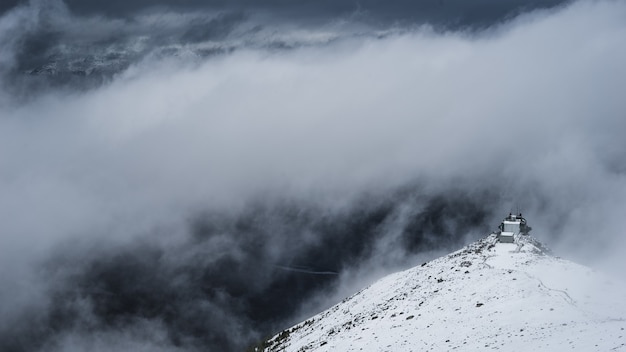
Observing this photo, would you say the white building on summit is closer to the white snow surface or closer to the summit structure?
the summit structure

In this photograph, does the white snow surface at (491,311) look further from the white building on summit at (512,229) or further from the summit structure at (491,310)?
the white building on summit at (512,229)

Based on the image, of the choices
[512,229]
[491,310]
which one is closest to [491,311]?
[491,310]

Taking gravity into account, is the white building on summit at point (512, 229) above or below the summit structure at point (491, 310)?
above

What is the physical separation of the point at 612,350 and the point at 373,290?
51.2 meters

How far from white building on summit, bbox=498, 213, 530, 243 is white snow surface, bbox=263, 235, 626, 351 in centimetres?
152

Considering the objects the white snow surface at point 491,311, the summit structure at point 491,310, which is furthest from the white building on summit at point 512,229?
the white snow surface at point 491,311

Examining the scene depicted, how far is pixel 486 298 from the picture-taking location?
59719 mm

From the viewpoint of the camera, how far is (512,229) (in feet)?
279

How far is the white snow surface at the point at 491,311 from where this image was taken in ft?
157

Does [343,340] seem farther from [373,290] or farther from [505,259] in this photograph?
[373,290]

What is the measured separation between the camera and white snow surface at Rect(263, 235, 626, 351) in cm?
4800

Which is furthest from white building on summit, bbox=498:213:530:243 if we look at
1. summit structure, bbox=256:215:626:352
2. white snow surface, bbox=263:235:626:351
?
white snow surface, bbox=263:235:626:351

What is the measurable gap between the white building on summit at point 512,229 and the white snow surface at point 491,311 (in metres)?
1.52

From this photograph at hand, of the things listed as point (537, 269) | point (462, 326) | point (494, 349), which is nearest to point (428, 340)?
point (462, 326)
